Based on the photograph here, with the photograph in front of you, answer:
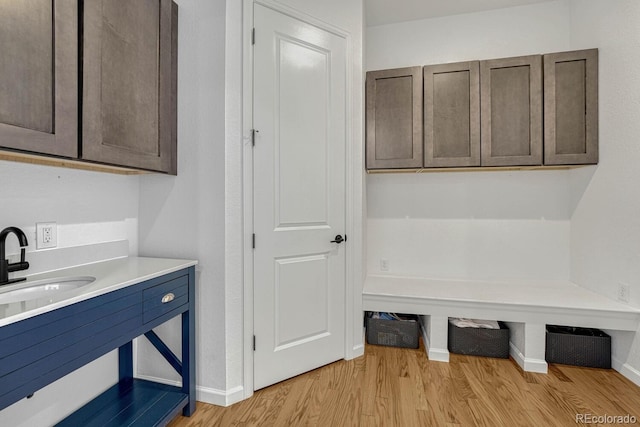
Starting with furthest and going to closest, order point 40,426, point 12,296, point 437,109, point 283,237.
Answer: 1. point 437,109
2. point 283,237
3. point 40,426
4. point 12,296

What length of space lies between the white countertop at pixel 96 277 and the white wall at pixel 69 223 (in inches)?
3.9

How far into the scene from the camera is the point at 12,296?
122 centimetres

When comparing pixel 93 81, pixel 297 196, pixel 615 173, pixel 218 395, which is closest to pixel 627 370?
pixel 615 173

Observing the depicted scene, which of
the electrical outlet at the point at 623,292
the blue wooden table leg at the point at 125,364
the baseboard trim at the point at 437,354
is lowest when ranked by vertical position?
the baseboard trim at the point at 437,354

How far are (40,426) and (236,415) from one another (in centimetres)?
88

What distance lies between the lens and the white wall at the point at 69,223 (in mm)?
1355

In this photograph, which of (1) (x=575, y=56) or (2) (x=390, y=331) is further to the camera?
(2) (x=390, y=331)

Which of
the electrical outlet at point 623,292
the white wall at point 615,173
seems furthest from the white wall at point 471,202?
the electrical outlet at point 623,292

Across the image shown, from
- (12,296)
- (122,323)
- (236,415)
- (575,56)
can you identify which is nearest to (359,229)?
(236,415)

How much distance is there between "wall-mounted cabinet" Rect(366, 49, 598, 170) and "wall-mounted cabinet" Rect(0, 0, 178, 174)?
1.60 m

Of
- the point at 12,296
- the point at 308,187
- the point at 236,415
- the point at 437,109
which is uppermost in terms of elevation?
the point at 437,109

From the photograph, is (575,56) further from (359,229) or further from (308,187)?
(308,187)

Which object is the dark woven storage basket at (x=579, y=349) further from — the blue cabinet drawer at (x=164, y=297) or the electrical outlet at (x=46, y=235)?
the electrical outlet at (x=46, y=235)

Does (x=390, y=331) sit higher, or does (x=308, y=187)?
(x=308, y=187)
